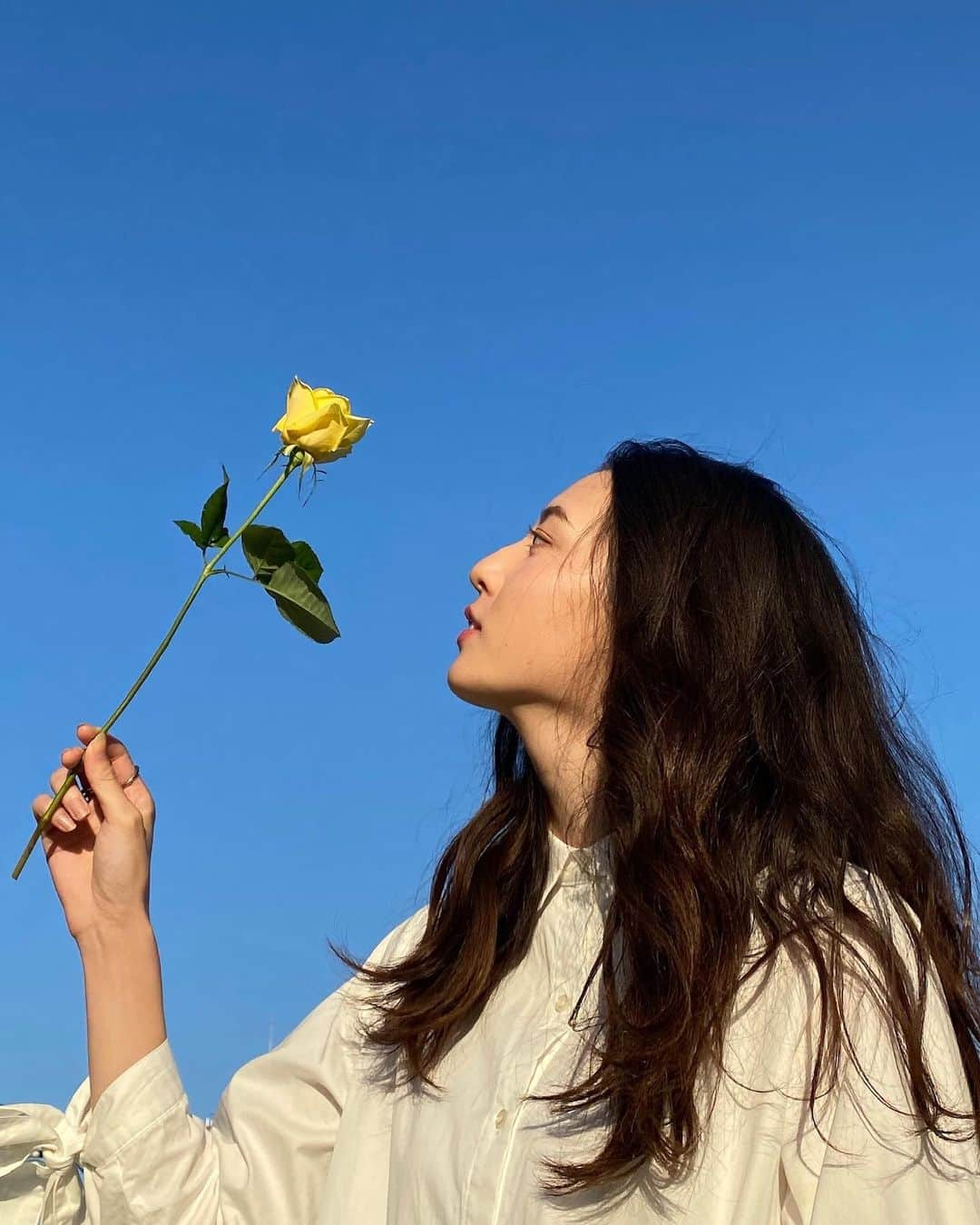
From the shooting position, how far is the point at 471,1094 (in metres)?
2.46

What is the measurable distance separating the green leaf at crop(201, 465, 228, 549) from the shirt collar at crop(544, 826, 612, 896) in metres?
0.98

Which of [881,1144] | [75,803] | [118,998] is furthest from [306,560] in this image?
[881,1144]

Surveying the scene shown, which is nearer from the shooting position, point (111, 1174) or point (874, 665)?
point (111, 1174)

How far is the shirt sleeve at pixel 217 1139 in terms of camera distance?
246cm

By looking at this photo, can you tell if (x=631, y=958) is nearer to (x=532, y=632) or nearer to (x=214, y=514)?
(x=532, y=632)

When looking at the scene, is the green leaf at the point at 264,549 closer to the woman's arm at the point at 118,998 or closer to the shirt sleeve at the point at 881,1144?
the woman's arm at the point at 118,998

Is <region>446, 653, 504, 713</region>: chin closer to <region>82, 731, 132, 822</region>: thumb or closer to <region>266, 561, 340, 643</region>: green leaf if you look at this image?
<region>266, 561, 340, 643</region>: green leaf

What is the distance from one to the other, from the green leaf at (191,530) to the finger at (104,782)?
1.60 feet

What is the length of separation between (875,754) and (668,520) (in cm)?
62

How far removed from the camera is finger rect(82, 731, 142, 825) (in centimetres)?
248

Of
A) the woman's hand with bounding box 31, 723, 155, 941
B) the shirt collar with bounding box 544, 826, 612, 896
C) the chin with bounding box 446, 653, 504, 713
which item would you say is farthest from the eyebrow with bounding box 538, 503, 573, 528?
the woman's hand with bounding box 31, 723, 155, 941

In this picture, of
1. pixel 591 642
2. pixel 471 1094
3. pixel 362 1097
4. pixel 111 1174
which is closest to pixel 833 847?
pixel 591 642

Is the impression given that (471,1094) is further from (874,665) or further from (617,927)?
(874,665)

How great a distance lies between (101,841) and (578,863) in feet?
3.06
